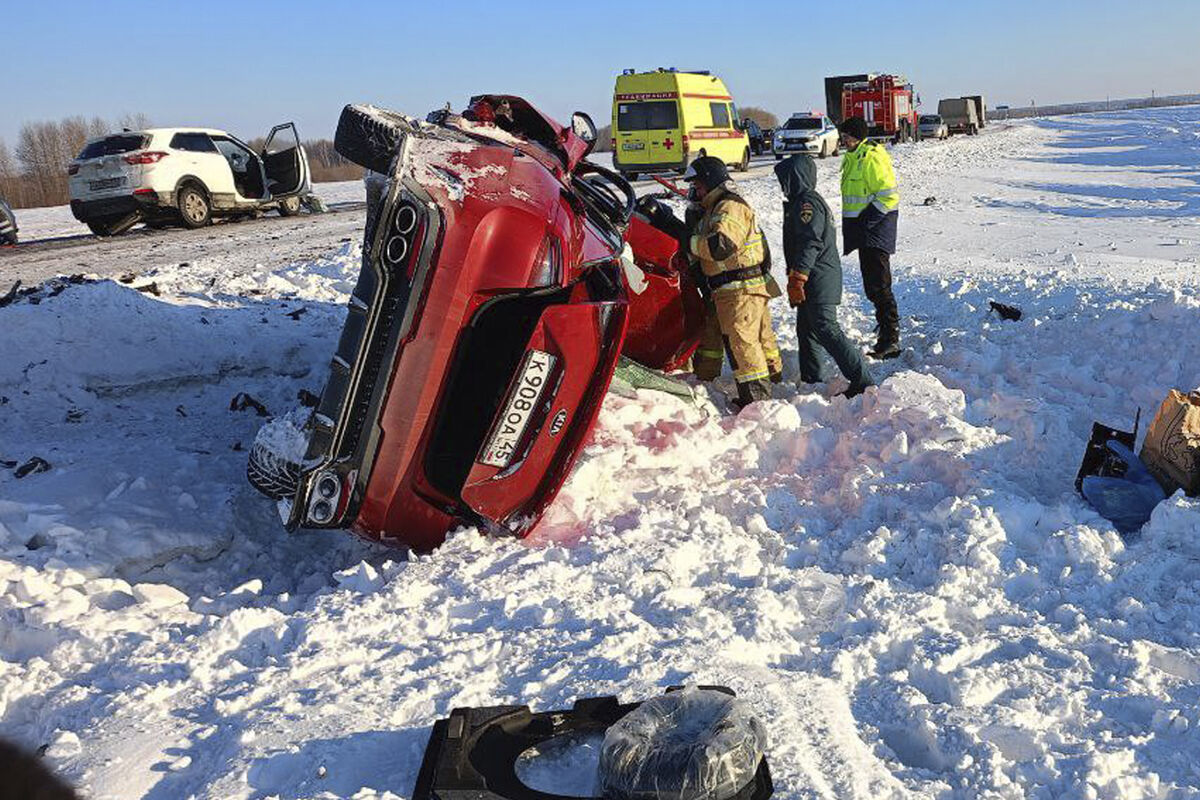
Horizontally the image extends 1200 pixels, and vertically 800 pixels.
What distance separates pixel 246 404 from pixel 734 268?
2884 mm

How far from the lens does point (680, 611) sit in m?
3.51

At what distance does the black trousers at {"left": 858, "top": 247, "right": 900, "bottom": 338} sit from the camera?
21.9 ft

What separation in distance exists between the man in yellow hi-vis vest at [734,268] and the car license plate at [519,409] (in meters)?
1.87

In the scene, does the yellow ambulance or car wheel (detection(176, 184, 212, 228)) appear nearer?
car wheel (detection(176, 184, 212, 228))

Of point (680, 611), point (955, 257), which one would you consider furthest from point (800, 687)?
point (955, 257)

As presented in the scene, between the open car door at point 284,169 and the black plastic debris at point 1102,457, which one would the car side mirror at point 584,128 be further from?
the open car door at point 284,169

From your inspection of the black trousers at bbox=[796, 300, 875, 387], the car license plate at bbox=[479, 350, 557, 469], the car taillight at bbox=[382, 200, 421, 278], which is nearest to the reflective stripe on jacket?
the black trousers at bbox=[796, 300, 875, 387]

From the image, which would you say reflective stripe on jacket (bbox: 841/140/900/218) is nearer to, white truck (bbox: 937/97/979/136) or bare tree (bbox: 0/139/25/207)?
bare tree (bbox: 0/139/25/207)

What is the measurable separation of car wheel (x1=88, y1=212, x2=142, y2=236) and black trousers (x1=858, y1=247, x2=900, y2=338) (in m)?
11.3

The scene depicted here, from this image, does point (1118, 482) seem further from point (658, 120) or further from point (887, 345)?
point (658, 120)

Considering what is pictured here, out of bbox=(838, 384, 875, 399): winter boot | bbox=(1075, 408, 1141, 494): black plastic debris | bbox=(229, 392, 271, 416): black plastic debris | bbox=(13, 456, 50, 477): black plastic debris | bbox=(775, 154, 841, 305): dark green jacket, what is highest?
bbox=(775, 154, 841, 305): dark green jacket

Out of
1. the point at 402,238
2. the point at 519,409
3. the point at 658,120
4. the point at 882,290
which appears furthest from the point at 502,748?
the point at 658,120

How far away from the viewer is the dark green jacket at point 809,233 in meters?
5.95

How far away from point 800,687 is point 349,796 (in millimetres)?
1307
